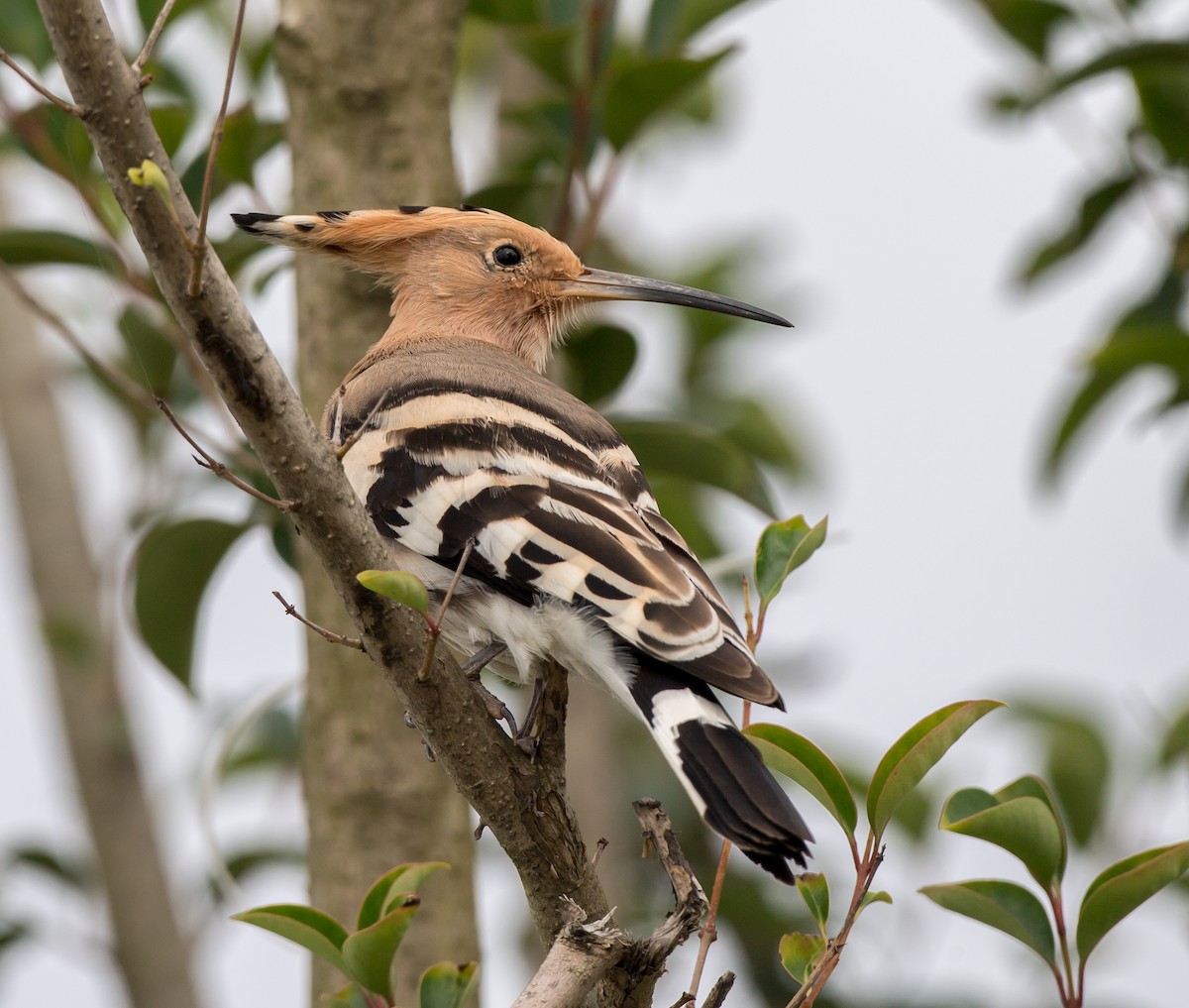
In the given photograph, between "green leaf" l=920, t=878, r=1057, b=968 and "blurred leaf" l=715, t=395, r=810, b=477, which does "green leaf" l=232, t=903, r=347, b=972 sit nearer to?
"green leaf" l=920, t=878, r=1057, b=968

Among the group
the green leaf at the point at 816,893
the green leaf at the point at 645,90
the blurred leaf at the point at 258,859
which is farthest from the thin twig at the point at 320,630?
the blurred leaf at the point at 258,859

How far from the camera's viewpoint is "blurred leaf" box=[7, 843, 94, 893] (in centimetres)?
265

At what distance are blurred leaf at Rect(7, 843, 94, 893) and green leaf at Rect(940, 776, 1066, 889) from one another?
1.95 m

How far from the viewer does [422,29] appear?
80.0 inches

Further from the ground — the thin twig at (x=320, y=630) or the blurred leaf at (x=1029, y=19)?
the blurred leaf at (x=1029, y=19)

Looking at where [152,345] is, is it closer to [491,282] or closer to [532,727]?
[491,282]

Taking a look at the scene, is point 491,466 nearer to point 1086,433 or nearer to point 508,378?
point 508,378

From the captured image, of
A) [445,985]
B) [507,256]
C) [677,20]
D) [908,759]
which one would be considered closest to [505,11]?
[677,20]

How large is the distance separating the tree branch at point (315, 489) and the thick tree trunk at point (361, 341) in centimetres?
59

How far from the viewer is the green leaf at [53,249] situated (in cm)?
208

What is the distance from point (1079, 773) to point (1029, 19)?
4.13 ft

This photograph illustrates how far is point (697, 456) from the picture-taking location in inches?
82.7

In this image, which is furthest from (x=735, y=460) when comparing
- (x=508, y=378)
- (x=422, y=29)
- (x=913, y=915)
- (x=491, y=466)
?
(x=913, y=915)

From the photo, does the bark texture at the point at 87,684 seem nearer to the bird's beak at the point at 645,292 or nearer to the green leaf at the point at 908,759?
the bird's beak at the point at 645,292
